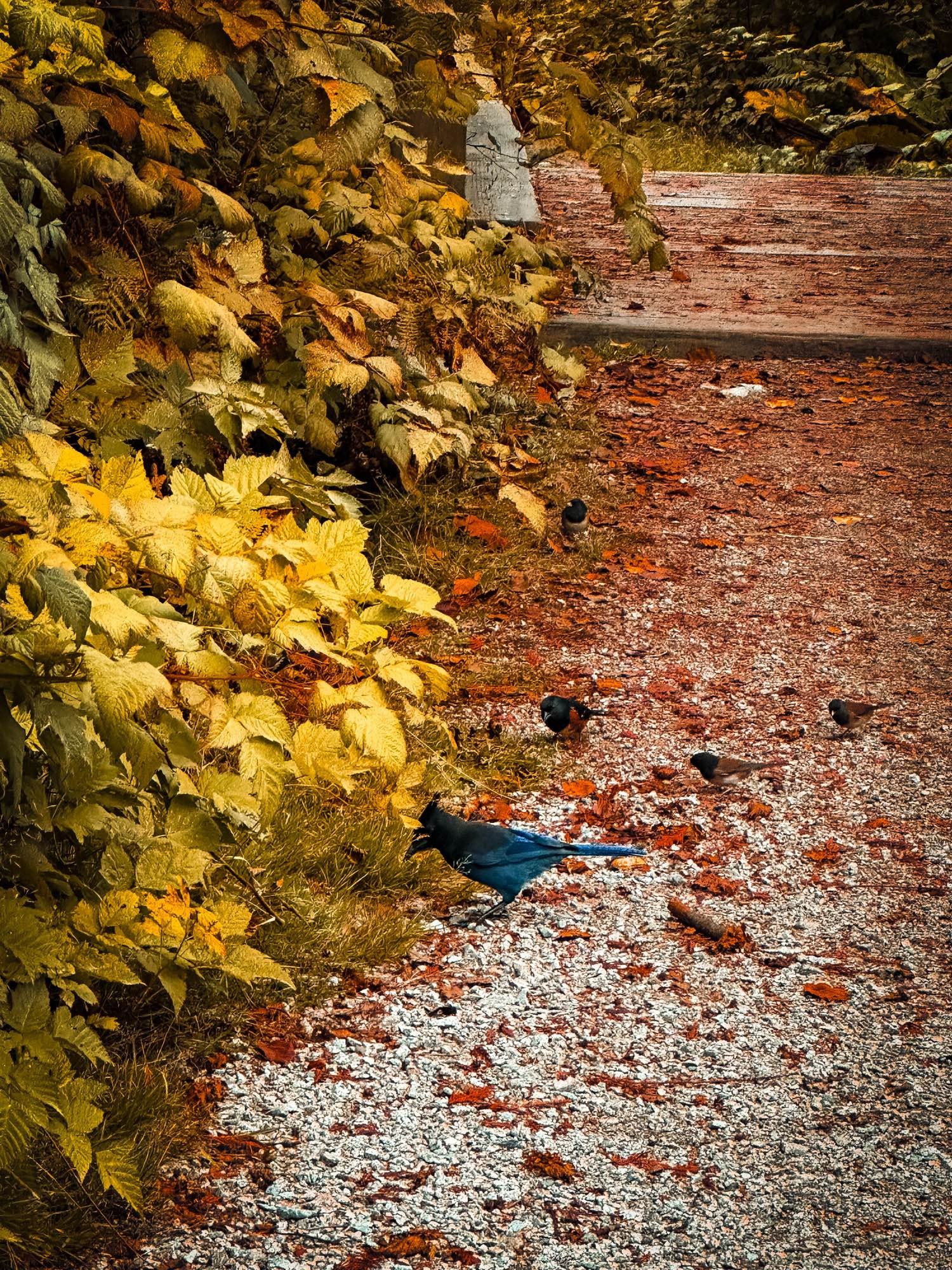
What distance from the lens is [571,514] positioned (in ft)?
17.0

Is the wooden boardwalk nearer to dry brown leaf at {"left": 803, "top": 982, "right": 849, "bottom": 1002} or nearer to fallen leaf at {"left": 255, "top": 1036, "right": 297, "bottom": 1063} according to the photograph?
dry brown leaf at {"left": 803, "top": 982, "right": 849, "bottom": 1002}

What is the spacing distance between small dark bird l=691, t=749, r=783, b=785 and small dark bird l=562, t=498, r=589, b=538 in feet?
5.05

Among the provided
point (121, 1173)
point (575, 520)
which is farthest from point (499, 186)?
point (121, 1173)

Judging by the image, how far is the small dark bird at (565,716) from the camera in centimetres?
395

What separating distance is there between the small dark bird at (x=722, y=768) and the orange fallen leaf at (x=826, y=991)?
881mm

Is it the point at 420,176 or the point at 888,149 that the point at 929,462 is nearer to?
the point at 420,176

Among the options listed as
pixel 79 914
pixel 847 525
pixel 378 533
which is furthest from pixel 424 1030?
pixel 847 525

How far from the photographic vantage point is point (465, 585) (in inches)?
192

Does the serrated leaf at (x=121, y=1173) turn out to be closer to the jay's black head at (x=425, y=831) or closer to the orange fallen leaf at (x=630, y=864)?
the jay's black head at (x=425, y=831)

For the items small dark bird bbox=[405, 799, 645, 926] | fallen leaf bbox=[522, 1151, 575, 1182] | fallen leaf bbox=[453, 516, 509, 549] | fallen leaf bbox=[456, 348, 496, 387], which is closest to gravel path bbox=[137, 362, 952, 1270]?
fallen leaf bbox=[522, 1151, 575, 1182]

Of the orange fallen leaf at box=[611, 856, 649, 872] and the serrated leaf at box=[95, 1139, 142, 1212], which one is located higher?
the serrated leaf at box=[95, 1139, 142, 1212]

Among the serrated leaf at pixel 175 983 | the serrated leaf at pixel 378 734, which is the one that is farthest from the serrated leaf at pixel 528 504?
the serrated leaf at pixel 175 983

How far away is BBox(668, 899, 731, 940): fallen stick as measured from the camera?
3244mm

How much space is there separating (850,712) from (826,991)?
51.0 inches
